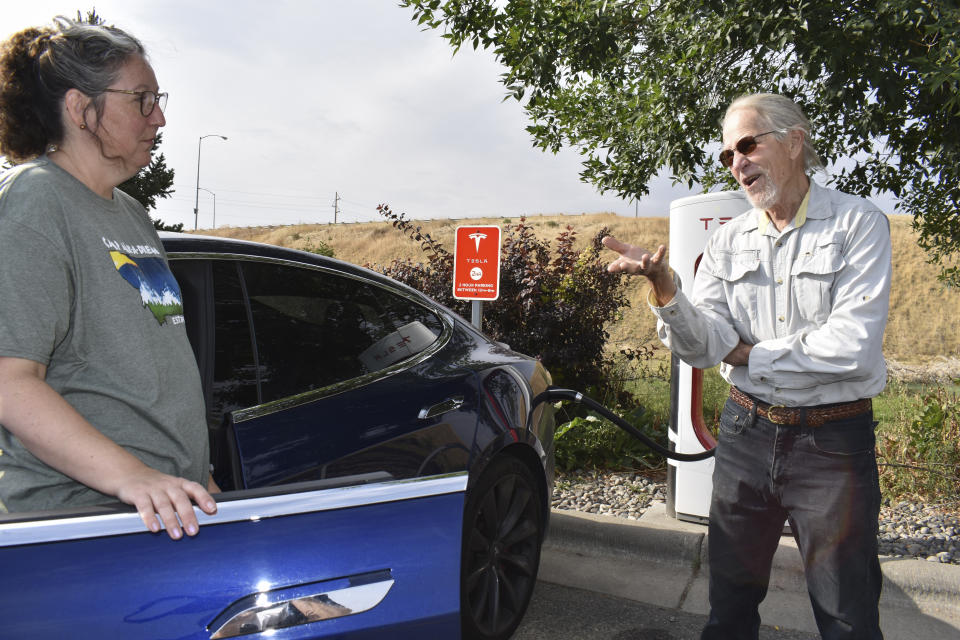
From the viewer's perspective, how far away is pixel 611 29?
21.3 ft

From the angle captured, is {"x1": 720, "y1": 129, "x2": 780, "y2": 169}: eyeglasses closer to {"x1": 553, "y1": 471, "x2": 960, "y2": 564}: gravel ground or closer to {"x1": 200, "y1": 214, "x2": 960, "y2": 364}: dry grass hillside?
{"x1": 553, "y1": 471, "x2": 960, "y2": 564}: gravel ground

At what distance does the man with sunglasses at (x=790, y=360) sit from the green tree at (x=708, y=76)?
2674mm

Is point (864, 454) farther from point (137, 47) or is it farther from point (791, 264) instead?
point (137, 47)

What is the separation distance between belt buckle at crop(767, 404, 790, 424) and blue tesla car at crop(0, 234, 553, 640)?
96 centimetres

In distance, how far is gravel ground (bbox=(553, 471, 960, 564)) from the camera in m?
4.19

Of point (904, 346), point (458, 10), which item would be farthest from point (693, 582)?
point (904, 346)

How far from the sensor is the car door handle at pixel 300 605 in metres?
1.29

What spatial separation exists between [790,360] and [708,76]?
16.4 feet

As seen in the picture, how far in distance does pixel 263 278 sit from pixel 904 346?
3034cm

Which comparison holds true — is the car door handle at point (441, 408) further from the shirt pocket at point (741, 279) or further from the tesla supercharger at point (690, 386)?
the tesla supercharger at point (690, 386)

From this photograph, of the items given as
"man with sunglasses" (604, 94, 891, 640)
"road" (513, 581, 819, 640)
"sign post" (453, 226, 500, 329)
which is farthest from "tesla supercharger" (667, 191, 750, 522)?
"man with sunglasses" (604, 94, 891, 640)

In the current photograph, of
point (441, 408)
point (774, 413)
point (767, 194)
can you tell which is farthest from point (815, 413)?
point (441, 408)

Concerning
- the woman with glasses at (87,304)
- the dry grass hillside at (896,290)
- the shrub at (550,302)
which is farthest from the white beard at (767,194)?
the dry grass hillside at (896,290)

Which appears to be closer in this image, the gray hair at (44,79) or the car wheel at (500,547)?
the gray hair at (44,79)
